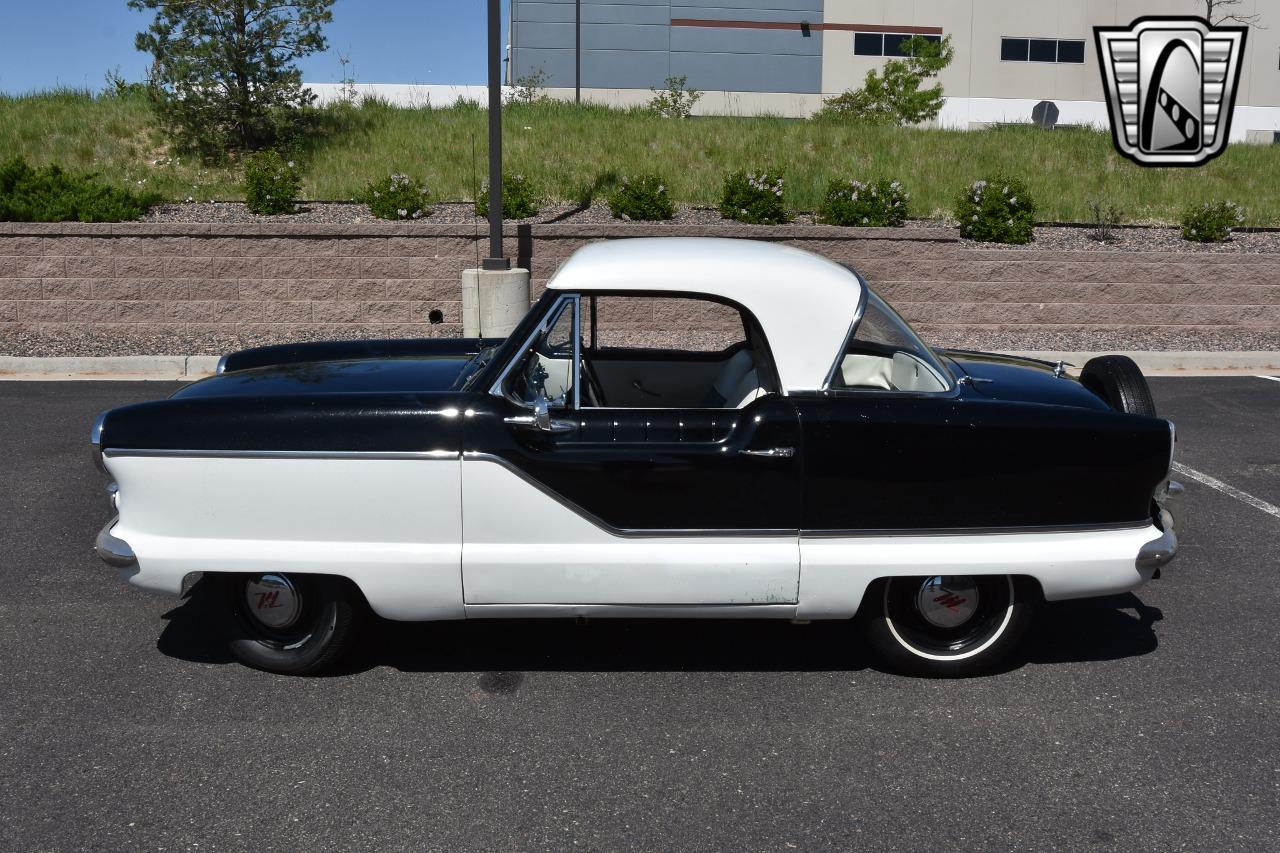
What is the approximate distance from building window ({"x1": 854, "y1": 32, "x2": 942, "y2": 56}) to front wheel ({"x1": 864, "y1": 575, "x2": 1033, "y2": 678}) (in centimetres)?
5227

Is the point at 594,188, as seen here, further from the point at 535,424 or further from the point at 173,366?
the point at 535,424

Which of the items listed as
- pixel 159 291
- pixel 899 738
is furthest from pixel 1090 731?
pixel 159 291

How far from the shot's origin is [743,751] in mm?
4297

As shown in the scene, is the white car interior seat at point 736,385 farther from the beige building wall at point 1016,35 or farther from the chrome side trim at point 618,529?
the beige building wall at point 1016,35

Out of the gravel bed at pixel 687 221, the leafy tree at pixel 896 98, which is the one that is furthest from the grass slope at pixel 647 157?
the leafy tree at pixel 896 98

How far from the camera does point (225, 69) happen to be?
18.7 m

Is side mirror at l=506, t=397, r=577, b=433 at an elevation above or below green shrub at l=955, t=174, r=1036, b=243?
below

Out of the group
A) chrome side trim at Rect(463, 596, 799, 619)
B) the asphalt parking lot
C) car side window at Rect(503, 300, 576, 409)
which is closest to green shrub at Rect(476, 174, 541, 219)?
the asphalt parking lot

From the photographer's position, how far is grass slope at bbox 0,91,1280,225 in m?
17.8

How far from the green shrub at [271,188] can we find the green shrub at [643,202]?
4.30 metres

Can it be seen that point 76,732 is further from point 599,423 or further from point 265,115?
point 265,115

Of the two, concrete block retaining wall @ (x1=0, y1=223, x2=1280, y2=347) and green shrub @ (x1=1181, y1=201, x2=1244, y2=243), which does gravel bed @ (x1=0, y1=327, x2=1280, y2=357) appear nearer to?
concrete block retaining wall @ (x1=0, y1=223, x2=1280, y2=347)

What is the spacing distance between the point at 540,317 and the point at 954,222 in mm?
13258

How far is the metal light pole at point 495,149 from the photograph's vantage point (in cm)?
1305
